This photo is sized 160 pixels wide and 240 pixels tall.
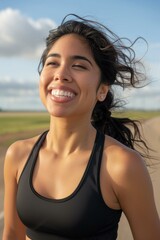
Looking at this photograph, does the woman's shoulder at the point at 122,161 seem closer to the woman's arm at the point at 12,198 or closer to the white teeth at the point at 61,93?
the white teeth at the point at 61,93

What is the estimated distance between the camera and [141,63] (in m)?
3.63

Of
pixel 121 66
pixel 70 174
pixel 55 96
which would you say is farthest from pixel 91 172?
pixel 121 66

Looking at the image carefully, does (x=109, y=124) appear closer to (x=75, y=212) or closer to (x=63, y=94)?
(x=63, y=94)

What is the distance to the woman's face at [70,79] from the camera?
265 cm

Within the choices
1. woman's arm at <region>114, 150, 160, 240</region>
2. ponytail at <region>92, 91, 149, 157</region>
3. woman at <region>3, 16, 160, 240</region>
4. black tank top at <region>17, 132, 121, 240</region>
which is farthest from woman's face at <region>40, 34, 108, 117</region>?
ponytail at <region>92, 91, 149, 157</region>

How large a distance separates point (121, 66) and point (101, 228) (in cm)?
133

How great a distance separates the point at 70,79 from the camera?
264cm

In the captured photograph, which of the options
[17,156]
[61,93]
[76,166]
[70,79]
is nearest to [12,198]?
[17,156]

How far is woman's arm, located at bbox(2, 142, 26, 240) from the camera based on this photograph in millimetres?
2932

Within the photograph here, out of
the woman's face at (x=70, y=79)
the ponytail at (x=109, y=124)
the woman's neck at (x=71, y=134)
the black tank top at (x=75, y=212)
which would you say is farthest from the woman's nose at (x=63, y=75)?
the ponytail at (x=109, y=124)

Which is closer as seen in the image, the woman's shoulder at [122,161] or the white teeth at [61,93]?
the woman's shoulder at [122,161]

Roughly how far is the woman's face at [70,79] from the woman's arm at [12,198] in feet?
1.65

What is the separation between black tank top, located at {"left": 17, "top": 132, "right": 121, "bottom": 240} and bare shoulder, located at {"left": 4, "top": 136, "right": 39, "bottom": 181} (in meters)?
0.21

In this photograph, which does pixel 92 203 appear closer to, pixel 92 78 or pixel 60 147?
pixel 60 147
